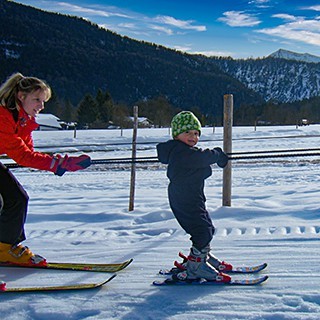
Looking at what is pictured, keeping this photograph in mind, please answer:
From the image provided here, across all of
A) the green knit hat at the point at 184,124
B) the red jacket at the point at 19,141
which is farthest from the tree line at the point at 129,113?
the red jacket at the point at 19,141

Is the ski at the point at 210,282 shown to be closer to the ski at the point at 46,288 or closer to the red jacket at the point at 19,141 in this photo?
the ski at the point at 46,288

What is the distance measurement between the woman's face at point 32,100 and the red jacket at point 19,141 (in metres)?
0.04

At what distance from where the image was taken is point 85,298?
2904 mm

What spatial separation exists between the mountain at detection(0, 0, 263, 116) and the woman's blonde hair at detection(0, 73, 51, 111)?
111459mm

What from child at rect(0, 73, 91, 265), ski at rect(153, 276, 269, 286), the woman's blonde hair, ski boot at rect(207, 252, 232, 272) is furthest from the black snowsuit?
the woman's blonde hair

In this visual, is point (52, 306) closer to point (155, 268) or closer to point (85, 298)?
point (85, 298)

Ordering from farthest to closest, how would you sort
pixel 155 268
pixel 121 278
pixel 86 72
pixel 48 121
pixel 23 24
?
pixel 23 24
pixel 86 72
pixel 48 121
pixel 155 268
pixel 121 278

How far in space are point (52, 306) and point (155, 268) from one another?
1031mm

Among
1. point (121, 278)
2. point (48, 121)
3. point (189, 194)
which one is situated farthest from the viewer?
point (48, 121)

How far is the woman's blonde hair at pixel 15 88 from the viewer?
3080mm

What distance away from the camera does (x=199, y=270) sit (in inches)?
124

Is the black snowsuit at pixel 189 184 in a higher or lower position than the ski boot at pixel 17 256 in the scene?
higher

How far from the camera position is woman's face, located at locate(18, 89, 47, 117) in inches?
124

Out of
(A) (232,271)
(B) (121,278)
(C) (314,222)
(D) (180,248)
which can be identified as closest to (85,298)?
(B) (121,278)
